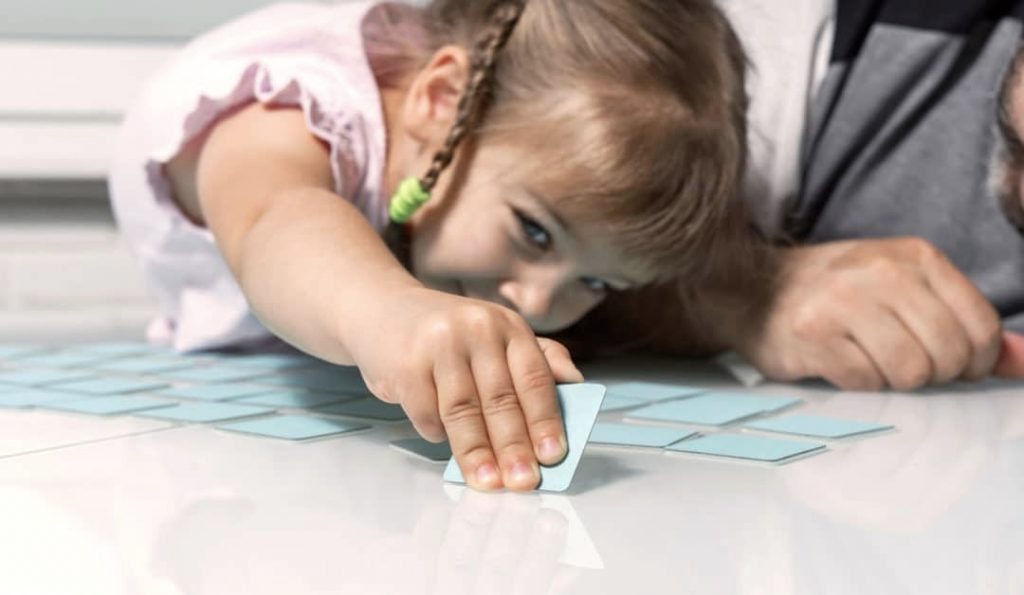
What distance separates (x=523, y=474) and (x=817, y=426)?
266mm

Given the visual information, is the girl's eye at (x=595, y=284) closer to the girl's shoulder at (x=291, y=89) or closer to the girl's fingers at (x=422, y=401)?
the girl's shoulder at (x=291, y=89)

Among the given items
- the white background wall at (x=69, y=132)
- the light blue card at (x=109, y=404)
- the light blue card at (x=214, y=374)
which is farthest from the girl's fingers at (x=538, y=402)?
the white background wall at (x=69, y=132)

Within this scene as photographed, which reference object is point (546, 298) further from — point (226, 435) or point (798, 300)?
point (226, 435)

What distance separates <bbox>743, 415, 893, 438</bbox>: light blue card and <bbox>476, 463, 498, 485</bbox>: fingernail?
24cm

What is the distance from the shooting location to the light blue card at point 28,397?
2.64 ft

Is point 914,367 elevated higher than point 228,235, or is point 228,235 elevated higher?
point 228,235

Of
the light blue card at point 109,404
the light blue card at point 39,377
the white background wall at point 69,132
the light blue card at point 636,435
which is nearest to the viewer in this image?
the light blue card at point 636,435

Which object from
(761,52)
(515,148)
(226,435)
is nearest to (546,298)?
(515,148)

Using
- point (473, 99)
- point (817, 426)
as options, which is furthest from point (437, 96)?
point (817, 426)

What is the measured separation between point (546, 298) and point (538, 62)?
0.68 ft

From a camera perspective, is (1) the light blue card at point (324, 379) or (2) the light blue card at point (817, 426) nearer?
(2) the light blue card at point (817, 426)

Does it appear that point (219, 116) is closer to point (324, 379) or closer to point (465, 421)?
point (324, 379)

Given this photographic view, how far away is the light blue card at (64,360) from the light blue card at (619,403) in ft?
1.54

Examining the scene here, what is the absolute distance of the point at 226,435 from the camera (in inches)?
28.0
